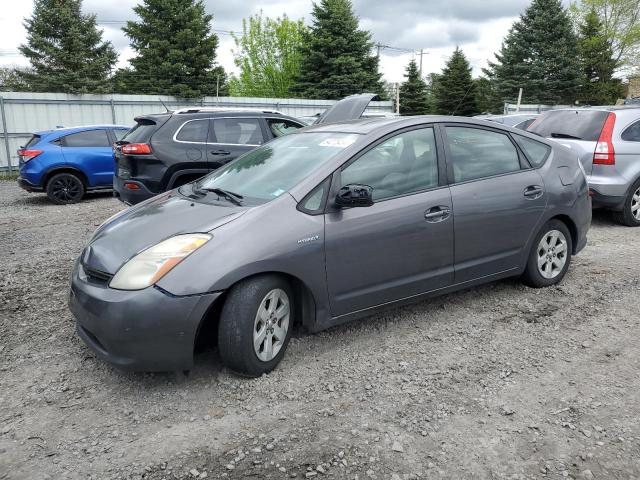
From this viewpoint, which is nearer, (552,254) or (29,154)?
(552,254)

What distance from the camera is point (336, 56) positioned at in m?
30.0

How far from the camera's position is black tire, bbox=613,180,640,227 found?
288 inches

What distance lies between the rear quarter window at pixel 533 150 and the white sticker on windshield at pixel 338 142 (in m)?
1.69

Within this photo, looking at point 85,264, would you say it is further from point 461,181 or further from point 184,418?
point 461,181

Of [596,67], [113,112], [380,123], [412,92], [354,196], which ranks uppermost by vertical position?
[596,67]

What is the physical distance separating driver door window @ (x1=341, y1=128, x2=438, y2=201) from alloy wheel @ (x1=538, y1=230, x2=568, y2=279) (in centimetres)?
141

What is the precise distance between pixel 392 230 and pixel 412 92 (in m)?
34.1

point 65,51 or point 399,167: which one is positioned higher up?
point 65,51

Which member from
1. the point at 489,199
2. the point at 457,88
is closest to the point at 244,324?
the point at 489,199

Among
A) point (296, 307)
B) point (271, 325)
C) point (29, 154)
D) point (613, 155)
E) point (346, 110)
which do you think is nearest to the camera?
point (271, 325)

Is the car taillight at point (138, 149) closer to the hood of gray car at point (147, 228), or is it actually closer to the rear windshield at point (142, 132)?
the rear windshield at point (142, 132)

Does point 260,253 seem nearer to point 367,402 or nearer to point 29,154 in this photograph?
point 367,402

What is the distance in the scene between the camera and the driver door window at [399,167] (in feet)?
12.3

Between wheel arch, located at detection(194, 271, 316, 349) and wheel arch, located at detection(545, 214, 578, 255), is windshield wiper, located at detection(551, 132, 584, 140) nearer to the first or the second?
wheel arch, located at detection(545, 214, 578, 255)
